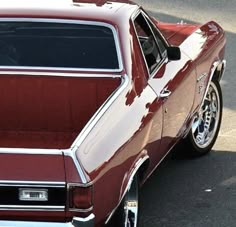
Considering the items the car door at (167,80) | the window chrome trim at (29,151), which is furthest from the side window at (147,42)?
the window chrome trim at (29,151)

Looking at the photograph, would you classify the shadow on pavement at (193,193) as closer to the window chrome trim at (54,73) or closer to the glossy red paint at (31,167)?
the window chrome trim at (54,73)

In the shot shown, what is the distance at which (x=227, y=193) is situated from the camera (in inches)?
234

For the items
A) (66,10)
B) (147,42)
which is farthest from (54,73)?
(147,42)

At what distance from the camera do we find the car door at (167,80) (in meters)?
5.49

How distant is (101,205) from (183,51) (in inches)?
94.2

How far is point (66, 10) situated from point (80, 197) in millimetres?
1925

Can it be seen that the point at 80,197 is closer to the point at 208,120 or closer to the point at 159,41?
the point at 159,41

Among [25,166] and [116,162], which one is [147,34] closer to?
[116,162]

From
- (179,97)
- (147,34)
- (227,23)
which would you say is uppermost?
(147,34)

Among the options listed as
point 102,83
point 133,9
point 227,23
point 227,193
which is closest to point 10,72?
point 102,83

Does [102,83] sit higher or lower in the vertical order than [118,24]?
lower

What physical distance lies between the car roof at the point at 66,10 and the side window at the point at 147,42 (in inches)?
5.6

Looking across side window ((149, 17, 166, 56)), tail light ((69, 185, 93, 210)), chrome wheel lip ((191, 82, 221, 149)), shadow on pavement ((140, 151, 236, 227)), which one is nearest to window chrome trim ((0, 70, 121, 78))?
side window ((149, 17, 166, 56))

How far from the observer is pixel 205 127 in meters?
6.84
